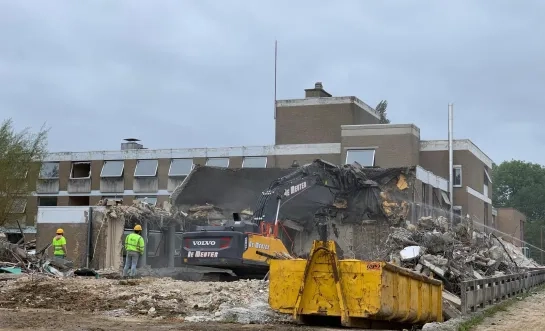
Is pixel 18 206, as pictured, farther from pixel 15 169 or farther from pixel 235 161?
pixel 235 161

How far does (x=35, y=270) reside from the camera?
71.8 ft

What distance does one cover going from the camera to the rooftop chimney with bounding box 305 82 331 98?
46.2 m

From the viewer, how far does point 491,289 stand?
60.6ft

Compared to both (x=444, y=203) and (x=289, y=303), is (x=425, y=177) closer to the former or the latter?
(x=444, y=203)

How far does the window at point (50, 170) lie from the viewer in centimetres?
5322

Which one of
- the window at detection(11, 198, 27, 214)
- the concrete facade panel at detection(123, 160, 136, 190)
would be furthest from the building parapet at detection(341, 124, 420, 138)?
the window at detection(11, 198, 27, 214)

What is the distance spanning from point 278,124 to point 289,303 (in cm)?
3262

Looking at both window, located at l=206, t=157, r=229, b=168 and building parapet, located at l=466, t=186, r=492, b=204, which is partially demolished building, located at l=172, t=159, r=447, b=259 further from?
window, located at l=206, t=157, r=229, b=168

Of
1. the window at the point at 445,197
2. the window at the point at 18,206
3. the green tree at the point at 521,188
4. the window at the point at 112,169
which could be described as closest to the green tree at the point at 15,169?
the window at the point at 18,206

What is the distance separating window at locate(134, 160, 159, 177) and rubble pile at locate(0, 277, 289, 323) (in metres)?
31.0

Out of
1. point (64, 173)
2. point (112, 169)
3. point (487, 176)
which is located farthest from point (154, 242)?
point (487, 176)

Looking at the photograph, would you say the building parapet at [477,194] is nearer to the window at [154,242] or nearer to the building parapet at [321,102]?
the building parapet at [321,102]

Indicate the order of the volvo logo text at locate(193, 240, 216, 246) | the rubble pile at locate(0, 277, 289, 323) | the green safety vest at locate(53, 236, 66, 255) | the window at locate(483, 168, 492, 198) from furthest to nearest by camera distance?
1. the window at locate(483, 168, 492, 198)
2. the green safety vest at locate(53, 236, 66, 255)
3. the volvo logo text at locate(193, 240, 216, 246)
4. the rubble pile at locate(0, 277, 289, 323)

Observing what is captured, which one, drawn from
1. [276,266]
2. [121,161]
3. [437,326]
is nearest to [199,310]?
[276,266]
